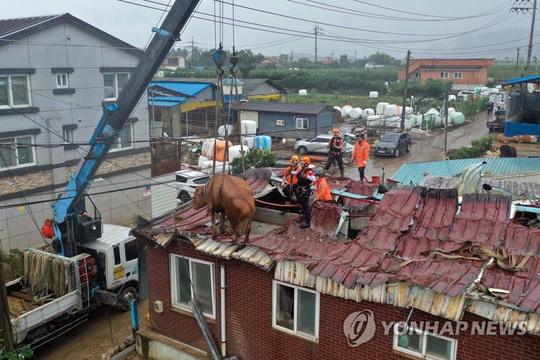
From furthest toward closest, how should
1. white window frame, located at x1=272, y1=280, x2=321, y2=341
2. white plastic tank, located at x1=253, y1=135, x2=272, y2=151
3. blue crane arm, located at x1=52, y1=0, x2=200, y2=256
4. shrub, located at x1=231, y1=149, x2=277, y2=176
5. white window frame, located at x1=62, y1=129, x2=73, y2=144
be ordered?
1. white plastic tank, located at x1=253, y1=135, x2=272, y2=151
2. shrub, located at x1=231, y1=149, x2=277, y2=176
3. white window frame, located at x1=62, y1=129, x2=73, y2=144
4. blue crane arm, located at x1=52, y1=0, x2=200, y2=256
5. white window frame, located at x1=272, y1=280, x2=321, y2=341

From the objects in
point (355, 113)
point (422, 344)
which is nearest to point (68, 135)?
point (422, 344)

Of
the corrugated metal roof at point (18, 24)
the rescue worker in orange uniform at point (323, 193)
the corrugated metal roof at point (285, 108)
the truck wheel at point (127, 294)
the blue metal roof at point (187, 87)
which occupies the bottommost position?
the truck wheel at point (127, 294)

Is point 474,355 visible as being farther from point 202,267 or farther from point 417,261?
point 202,267

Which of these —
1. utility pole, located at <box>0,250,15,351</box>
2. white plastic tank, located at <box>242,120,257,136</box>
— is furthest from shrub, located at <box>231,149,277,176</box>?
utility pole, located at <box>0,250,15,351</box>

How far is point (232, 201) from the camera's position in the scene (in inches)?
357

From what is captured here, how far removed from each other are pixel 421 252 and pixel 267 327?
3.27 m

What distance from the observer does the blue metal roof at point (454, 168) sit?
17688mm

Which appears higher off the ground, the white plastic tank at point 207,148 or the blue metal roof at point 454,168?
the blue metal roof at point 454,168

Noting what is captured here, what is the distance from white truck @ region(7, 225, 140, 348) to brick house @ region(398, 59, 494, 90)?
73.3m

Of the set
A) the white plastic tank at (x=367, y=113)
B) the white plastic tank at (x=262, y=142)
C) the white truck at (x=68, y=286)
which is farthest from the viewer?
the white plastic tank at (x=367, y=113)

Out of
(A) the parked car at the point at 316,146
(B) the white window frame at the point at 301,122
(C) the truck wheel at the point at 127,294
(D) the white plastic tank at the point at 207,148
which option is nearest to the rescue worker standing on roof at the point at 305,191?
(C) the truck wheel at the point at 127,294

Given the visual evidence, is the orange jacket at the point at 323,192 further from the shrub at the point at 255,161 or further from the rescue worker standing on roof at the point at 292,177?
the shrub at the point at 255,161

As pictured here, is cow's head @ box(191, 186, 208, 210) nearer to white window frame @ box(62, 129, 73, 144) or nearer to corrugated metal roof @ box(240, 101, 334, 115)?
white window frame @ box(62, 129, 73, 144)

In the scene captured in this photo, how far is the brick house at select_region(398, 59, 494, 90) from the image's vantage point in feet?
257
